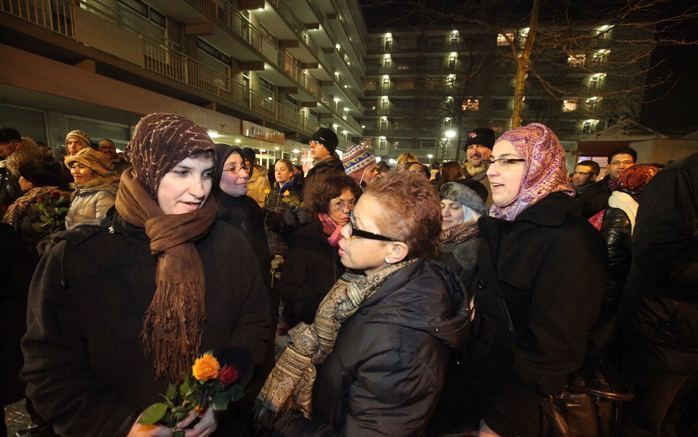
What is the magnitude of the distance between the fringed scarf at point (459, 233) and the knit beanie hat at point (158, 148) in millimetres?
1911

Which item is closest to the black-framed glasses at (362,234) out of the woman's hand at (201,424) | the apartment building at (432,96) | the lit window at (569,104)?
the woman's hand at (201,424)

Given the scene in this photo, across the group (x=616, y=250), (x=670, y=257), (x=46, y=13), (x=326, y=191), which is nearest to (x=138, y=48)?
(x=46, y=13)

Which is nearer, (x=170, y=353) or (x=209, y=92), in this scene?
(x=170, y=353)

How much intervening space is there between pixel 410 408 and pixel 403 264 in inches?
24.0

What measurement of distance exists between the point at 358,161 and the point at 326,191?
1742 mm

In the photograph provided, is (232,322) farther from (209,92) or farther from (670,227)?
(209,92)

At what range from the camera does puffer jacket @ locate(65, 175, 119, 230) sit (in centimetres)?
299

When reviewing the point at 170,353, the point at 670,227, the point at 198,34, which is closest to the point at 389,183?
the point at 170,353

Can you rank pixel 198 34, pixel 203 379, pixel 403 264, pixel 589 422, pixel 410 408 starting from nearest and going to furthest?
pixel 203 379, pixel 410 408, pixel 403 264, pixel 589 422, pixel 198 34

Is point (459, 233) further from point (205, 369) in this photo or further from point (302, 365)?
point (205, 369)

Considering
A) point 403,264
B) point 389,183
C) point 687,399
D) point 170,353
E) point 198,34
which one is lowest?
point 687,399

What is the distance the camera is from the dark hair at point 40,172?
140 inches

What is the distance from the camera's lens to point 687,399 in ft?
9.98

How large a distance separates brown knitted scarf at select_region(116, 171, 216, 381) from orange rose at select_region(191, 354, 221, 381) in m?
0.30
